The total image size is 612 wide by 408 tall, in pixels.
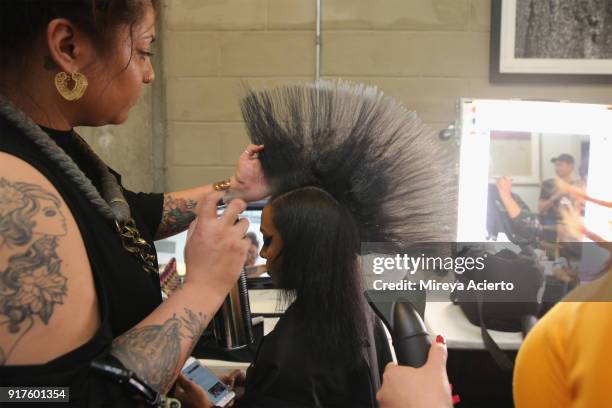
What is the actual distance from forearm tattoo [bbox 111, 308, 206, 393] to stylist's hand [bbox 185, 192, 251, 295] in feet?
0.16

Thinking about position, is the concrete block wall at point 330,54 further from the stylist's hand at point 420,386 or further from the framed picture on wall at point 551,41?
the stylist's hand at point 420,386

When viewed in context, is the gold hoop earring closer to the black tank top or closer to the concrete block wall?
the black tank top

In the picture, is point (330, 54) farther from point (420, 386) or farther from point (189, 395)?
point (420, 386)

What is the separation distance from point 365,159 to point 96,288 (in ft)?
1.58

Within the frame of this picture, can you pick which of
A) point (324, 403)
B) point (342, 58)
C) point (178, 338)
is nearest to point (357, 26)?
point (342, 58)

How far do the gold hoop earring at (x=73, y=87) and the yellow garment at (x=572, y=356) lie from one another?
2.08 ft

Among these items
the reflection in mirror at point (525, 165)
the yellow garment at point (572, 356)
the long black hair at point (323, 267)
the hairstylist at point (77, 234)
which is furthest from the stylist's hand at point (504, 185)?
the hairstylist at point (77, 234)

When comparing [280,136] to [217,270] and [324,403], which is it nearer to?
[217,270]

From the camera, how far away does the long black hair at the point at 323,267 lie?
84cm

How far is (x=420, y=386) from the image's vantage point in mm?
646

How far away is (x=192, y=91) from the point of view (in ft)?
6.15

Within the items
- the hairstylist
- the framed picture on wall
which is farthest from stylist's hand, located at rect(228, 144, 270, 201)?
the framed picture on wall

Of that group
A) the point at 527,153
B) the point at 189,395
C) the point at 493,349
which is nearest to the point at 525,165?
the point at 527,153

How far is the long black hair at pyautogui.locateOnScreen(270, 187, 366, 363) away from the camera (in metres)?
0.84
